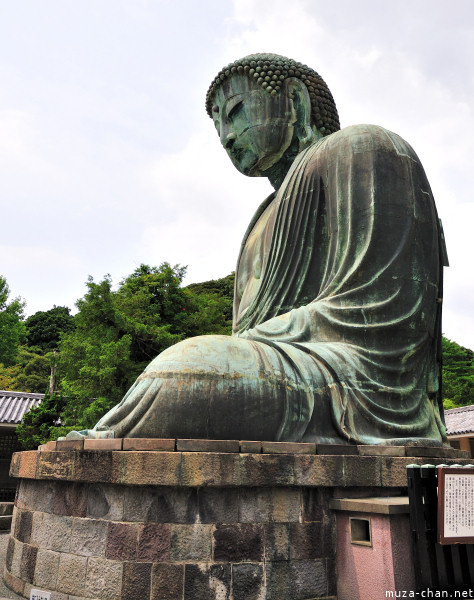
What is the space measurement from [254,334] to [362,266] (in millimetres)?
1020

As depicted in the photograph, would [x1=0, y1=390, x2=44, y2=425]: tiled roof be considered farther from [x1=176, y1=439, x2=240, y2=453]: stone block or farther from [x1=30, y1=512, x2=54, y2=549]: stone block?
[x1=176, y1=439, x2=240, y2=453]: stone block

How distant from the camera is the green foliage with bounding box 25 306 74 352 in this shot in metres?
37.3

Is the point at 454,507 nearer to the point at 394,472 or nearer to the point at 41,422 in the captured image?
the point at 394,472

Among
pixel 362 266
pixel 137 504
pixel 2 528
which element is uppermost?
pixel 362 266

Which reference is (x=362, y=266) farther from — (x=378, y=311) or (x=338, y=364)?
(x=338, y=364)

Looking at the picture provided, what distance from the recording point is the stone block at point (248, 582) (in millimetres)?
2824

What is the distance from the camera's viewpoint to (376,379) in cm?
402

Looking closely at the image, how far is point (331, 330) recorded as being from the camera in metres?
4.15

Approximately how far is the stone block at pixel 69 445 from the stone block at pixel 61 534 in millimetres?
393

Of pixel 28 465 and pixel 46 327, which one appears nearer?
pixel 28 465

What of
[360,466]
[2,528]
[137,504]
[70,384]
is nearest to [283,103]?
[360,466]

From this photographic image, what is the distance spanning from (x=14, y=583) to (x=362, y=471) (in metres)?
2.31

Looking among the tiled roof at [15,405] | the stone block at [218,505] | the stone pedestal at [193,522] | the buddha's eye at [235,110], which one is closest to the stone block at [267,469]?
the stone pedestal at [193,522]

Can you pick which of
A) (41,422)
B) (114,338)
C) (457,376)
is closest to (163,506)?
(114,338)
